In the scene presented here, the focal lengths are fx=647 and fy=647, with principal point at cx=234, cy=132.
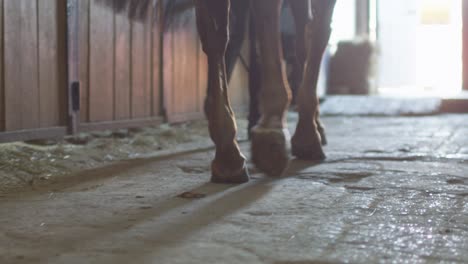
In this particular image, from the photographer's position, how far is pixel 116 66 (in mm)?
3660

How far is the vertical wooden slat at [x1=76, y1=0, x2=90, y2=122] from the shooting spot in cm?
332

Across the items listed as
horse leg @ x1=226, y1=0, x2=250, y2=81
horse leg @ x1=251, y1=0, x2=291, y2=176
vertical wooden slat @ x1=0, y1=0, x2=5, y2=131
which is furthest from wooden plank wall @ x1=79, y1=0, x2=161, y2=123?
horse leg @ x1=251, y1=0, x2=291, y2=176

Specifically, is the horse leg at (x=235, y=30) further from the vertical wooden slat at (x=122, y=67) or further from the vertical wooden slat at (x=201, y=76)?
the vertical wooden slat at (x=201, y=76)

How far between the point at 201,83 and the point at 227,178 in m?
2.83

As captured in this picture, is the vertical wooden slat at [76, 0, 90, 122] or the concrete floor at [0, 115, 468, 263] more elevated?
the vertical wooden slat at [76, 0, 90, 122]

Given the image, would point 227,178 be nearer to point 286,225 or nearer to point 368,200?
point 368,200

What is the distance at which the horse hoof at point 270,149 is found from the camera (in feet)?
6.29

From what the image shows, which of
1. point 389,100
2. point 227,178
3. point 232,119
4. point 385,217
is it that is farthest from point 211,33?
point 389,100

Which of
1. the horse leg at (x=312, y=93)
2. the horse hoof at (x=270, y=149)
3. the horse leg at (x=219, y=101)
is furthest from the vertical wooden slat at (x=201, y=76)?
the horse hoof at (x=270, y=149)

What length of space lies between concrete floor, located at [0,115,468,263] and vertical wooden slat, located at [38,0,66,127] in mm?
676

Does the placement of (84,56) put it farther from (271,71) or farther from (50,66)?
(271,71)

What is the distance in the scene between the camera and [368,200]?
173 cm

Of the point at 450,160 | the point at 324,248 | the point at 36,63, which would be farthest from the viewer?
the point at 36,63

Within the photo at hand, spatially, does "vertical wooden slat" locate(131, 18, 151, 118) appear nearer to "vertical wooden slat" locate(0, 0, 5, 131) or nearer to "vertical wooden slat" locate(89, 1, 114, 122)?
"vertical wooden slat" locate(89, 1, 114, 122)
